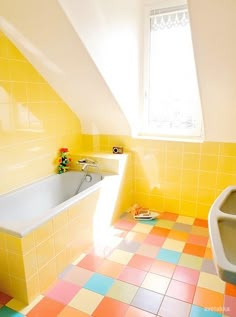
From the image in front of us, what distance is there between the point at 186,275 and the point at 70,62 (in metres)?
2.01

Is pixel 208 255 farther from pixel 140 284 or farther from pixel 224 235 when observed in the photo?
pixel 224 235

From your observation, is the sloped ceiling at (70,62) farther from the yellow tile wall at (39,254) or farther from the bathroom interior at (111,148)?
the yellow tile wall at (39,254)

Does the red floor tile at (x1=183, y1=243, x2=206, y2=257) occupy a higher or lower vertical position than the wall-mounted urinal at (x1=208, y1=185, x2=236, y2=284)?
lower

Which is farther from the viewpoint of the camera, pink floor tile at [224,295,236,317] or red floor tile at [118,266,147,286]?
red floor tile at [118,266,147,286]

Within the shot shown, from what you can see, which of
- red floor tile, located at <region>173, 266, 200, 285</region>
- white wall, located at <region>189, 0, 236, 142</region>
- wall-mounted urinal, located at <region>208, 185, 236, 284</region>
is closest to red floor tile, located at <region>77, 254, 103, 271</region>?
red floor tile, located at <region>173, 266, 200, 285</region>

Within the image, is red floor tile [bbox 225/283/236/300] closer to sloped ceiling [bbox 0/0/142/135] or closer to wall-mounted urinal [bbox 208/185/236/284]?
wall-mounted urinal [bbox 208/185/236/284]

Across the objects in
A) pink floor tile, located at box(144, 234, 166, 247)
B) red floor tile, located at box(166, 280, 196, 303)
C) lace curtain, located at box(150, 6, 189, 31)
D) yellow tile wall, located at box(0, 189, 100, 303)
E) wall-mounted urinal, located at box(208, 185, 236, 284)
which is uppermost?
lace curtain, located at box(150, 6, 189, 31)

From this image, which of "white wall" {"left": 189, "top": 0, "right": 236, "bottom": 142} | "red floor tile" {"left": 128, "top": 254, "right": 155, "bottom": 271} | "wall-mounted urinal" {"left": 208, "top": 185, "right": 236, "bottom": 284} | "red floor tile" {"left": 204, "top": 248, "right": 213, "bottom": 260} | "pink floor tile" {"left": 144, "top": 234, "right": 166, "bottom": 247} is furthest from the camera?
"pink floor tile" {"left": 144, "top": 234, "right": 166, "bottom": 247}

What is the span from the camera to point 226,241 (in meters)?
0.98

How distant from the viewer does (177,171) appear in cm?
284

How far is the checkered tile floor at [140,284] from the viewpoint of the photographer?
1645 mm

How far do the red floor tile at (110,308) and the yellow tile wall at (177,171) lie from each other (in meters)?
1.47

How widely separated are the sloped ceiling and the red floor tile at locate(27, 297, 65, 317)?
1.83 metres

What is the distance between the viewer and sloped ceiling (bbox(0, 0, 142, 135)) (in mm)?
1785
